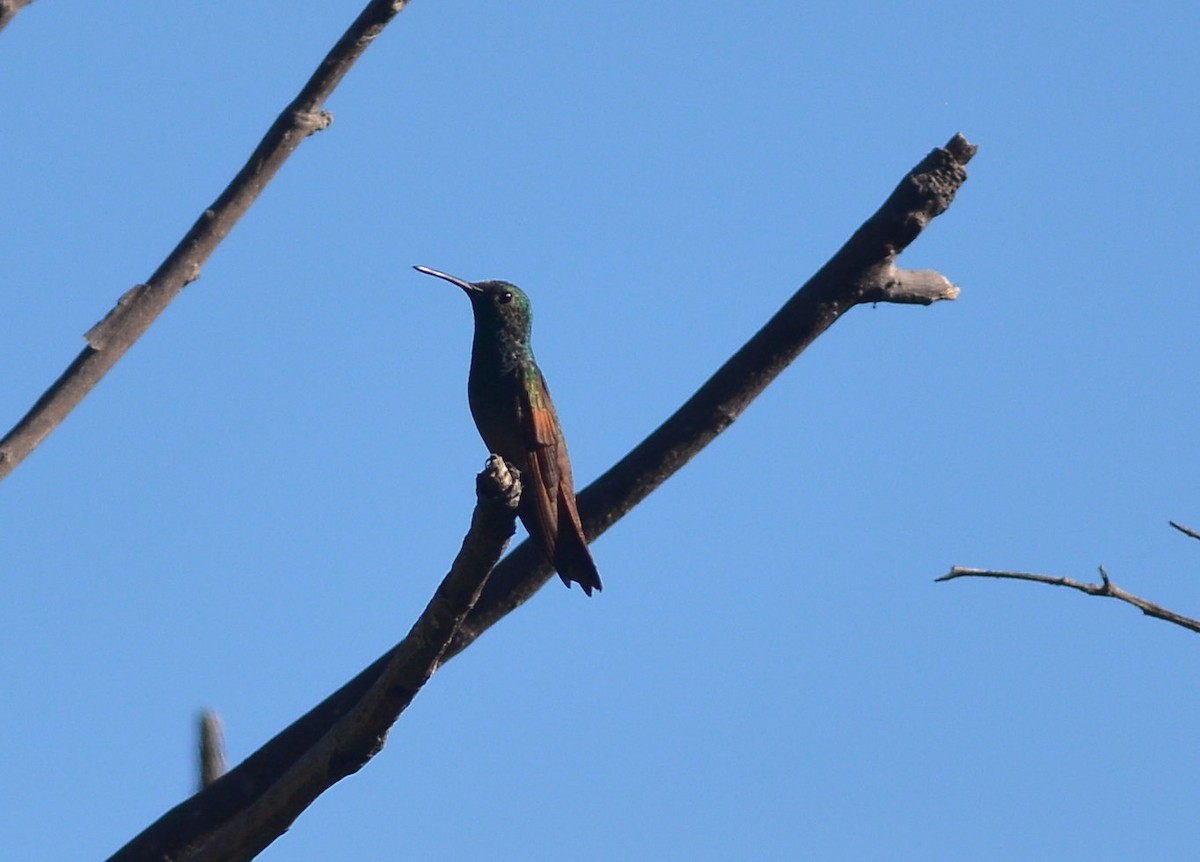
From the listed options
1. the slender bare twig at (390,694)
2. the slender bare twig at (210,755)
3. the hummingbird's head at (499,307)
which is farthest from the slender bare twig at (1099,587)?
the hummingbird's head at (499,307)

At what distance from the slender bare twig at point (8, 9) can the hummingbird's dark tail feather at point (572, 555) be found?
2.58 m

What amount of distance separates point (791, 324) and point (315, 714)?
1.85m

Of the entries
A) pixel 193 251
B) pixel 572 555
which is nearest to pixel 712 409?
pixel 572 555

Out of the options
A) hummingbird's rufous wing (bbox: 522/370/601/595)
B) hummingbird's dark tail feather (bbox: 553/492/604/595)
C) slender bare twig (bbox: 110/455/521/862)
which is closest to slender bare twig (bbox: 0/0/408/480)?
slender bare twig (bbox: 110/455/521/862)

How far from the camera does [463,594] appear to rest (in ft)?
13.1

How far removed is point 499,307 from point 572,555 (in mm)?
2147

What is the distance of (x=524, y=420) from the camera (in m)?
6.81

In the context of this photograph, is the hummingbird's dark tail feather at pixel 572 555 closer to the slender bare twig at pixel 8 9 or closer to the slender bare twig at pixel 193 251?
the slender bare twig at pixel 193 251

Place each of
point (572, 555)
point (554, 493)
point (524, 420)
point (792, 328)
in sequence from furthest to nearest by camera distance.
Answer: point (524, 420) → point (554, 493) → point (572, 555) → point (792, 328)

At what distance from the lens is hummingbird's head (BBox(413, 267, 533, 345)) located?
7.46 metres

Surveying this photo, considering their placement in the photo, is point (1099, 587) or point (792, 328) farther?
point (792, 328)

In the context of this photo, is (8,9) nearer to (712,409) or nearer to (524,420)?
(712,409)

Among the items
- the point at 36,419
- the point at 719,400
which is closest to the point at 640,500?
the point at 719,400

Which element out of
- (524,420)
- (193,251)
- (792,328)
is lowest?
(792,328)
